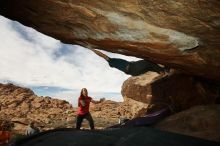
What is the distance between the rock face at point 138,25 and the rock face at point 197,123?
46.3 inches

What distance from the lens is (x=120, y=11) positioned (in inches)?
231

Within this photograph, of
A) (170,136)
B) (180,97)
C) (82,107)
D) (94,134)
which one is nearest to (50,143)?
(94,134)

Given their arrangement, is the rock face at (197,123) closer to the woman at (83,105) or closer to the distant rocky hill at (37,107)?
the woman at (83,105)

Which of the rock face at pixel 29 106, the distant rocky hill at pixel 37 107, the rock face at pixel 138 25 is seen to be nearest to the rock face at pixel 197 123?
the rock face at pixel 138 25

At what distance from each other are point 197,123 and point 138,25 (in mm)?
3527

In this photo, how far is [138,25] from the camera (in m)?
6.23

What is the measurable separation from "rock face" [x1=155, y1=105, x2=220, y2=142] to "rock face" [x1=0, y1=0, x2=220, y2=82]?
3.85ft

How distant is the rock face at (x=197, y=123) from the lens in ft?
25.6

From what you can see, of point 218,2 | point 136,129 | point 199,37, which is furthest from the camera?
point 199,37

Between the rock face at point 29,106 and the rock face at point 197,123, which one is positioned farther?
the rock face at point 29,106

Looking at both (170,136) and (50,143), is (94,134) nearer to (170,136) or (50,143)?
(50,143)

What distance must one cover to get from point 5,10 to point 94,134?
12.9 ft

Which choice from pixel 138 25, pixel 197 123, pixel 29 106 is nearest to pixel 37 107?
pixel 29 106

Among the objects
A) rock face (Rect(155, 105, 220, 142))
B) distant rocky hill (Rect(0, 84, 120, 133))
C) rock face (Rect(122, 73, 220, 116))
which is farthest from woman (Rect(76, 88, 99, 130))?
distant rocky hill (Rect(0, 84, 120, 133))
